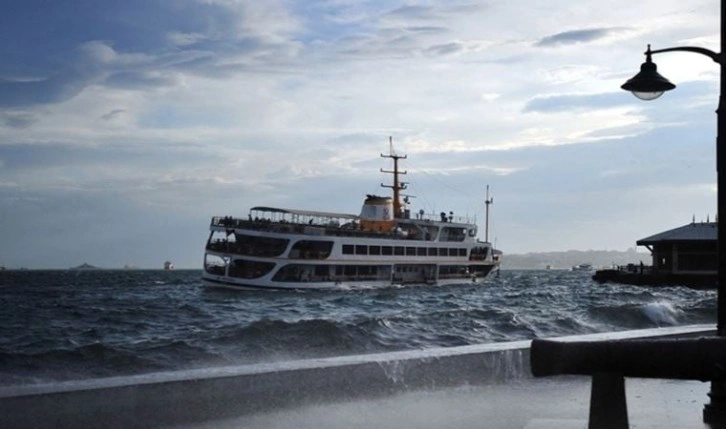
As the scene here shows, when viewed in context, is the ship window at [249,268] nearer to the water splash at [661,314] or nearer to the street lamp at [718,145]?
the water splash at [661,314]

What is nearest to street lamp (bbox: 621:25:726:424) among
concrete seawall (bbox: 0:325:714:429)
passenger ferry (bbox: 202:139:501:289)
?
concrete seawall (bbox: 0:325:714:429)

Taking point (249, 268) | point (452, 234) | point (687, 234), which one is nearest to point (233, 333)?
point (249, 268)

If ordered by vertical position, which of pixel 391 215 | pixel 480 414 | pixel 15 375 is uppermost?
pixel 391 215

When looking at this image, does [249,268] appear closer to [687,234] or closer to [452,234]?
[452,234]

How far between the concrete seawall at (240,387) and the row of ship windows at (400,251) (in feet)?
166

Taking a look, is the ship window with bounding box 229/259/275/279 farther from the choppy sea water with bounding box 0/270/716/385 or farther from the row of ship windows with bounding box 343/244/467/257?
the choppy sea water with bounding box 0/270/716/385

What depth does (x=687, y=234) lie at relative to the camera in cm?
7162

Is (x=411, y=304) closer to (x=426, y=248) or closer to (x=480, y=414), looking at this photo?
(x=426, y=248)

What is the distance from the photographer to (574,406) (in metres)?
7.38

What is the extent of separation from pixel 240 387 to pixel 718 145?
12.9 feet

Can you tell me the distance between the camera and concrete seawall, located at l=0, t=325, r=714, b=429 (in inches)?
222

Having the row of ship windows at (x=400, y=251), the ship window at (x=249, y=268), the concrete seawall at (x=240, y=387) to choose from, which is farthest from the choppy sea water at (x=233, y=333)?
the row of ship windows at (x=400, y=251)

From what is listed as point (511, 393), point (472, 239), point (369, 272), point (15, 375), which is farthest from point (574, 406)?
point (472, 239)

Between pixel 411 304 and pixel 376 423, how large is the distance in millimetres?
33916
